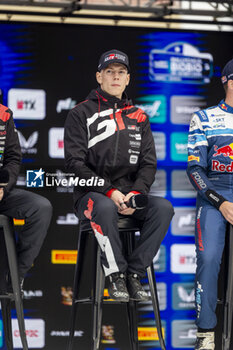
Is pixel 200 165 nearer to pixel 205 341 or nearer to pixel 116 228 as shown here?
pixel 116 228

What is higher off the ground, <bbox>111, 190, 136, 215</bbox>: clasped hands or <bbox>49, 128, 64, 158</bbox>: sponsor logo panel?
<bbox>49, 128, 64, 158</bbox>: sponsor logo panel

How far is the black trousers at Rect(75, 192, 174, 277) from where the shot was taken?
304cm

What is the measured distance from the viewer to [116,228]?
3.08 meters

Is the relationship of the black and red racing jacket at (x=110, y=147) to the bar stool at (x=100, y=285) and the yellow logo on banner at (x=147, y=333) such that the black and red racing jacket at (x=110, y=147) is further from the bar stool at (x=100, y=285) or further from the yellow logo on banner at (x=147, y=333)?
the yellow logo on banner at (x=147, y=333)

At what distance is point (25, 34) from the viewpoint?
4219mm

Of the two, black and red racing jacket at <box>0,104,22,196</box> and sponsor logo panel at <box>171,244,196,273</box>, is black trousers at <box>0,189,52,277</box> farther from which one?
sponsor logo panel at <box>171,244,196,273</box>

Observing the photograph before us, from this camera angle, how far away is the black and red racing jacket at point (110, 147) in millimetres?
3387

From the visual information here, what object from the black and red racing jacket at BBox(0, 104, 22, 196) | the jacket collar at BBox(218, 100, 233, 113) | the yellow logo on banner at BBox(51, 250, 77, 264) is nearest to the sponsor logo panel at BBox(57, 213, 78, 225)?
the yellow logo on banner at BBox(51, 250, 77, 264)

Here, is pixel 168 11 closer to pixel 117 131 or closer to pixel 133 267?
pixel 117 131

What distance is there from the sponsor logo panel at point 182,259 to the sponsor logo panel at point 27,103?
1.32 metres

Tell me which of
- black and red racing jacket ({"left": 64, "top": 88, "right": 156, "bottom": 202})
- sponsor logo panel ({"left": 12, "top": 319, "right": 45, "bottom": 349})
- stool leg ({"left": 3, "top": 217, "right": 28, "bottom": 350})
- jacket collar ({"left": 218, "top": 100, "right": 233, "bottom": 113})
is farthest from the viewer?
sponsor logo panel ({"left": 12, "top": 319, "right": 45, "bottom": 349})

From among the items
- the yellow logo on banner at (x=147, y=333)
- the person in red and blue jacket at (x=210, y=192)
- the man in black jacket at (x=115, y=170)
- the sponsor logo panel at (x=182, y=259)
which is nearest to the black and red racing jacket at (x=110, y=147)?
the man in black jacket at (x=115, y=170)

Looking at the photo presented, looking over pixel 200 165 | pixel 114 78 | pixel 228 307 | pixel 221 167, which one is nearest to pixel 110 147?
pixel 114 78

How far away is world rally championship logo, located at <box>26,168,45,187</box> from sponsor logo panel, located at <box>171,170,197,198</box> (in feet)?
3.36
